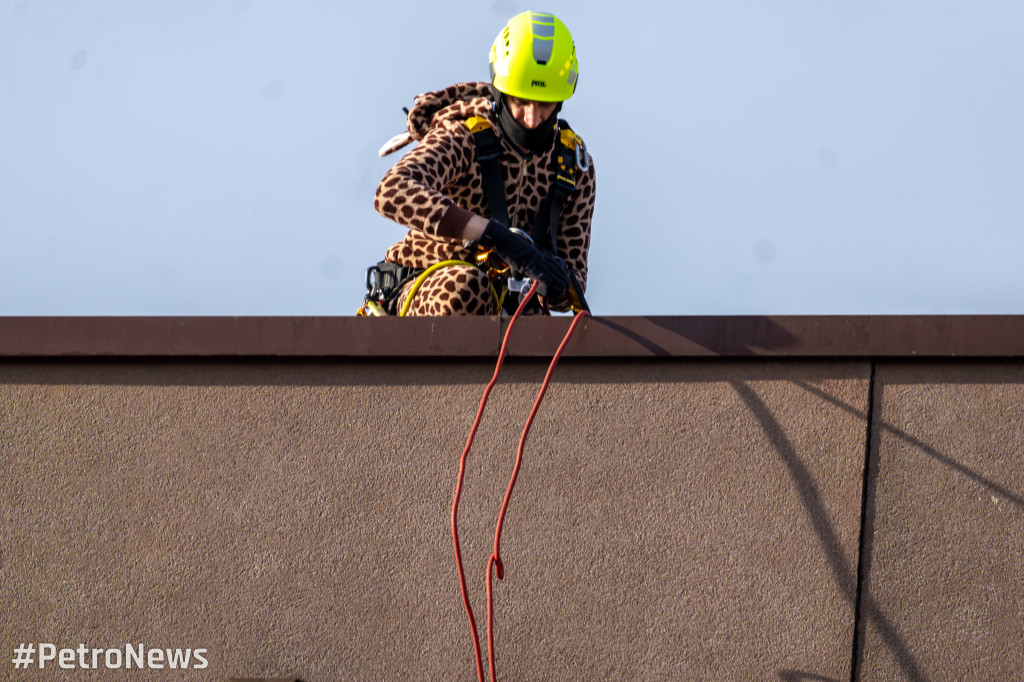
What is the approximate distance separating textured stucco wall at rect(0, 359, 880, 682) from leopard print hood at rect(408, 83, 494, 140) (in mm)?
1458

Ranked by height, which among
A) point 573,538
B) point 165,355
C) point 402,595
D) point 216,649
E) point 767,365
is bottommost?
point 216,649

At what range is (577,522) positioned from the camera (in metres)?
3.49

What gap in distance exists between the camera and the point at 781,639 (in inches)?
136

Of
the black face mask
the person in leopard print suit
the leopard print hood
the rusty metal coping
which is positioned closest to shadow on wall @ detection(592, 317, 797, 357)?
the rusty metal coping

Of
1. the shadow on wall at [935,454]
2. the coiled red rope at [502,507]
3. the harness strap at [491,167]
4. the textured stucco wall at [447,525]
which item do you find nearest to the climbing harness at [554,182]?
the harness strap at [491,167]

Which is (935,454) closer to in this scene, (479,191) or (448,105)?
(479,191)

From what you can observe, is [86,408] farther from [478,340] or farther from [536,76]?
[536,76]

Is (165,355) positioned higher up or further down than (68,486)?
higher up

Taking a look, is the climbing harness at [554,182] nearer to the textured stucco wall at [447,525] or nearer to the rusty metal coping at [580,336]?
the rusty metal coping at [580,336]

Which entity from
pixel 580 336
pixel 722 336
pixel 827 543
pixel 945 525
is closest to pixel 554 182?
pixel 580 336

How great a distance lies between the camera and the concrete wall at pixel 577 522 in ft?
11.3

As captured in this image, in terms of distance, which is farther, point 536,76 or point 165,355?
point 536,76

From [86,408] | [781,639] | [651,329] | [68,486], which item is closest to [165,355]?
[86,408]

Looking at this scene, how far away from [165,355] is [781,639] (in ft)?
7.75
